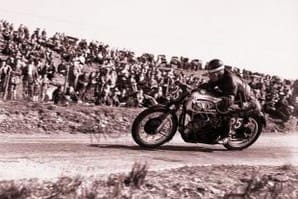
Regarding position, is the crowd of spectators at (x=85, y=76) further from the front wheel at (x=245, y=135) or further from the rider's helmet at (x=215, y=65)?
the rider's helmet at (x=215, y=65)

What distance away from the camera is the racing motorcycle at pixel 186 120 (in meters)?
9.20

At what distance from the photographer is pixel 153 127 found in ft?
30.1

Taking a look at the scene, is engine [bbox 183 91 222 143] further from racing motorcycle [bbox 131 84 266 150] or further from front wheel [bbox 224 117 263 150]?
front wheel [bbox 224 117 263 150]

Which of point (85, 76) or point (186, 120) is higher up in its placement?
point (85, 76)

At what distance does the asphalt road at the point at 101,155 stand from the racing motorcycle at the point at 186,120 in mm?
283

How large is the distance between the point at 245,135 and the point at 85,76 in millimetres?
7877

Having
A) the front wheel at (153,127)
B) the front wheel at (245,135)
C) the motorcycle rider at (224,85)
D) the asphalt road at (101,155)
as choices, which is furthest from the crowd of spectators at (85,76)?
the front wheel at (153,127)

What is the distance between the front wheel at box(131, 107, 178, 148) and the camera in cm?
915

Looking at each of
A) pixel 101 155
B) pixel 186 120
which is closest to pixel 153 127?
pixel 186 120

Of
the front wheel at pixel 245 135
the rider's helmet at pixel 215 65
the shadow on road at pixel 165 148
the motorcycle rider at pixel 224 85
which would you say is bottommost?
the shadow on road at pixel 165 148

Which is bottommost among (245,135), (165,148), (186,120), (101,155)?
(101,155)

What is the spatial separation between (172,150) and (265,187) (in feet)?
7.98

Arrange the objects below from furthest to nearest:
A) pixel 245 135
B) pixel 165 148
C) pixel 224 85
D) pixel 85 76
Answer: pixel 85 76 → pixel 245 135 → pixel 165 148 → pixel 224 85

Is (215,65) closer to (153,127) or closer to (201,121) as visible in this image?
(201,121)
